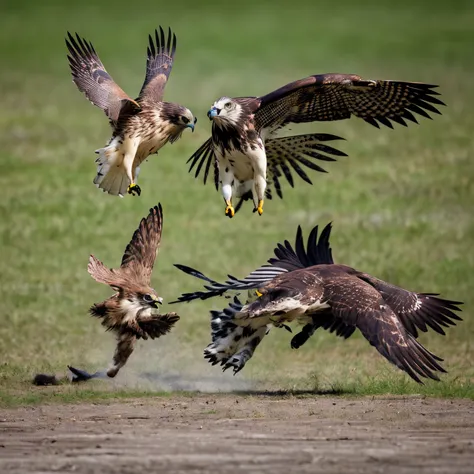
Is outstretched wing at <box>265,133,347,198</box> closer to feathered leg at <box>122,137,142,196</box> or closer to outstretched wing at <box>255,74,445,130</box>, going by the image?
outstretched wing at <box>255,74,445,130</box>

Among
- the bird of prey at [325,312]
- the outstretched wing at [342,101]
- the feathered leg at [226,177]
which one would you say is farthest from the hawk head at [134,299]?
the outstretched wing at [342,101]

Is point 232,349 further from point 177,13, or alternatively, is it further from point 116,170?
point 177,13

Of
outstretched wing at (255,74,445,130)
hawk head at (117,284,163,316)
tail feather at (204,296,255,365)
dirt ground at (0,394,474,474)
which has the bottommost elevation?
dirt ground at (0,394,474,474)

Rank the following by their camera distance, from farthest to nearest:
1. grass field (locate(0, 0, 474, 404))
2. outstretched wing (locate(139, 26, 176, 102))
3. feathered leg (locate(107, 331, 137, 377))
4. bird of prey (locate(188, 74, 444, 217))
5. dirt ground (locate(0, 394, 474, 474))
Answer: grass field (locate(0, 0, 474, 404)), outstretched wing (locate(139, 26, 176, 102)), bird of prey (locate(188, 74, 444, 217)), feathered leg (locate(107, 331, 137, 377)), dirt ground (locate(0, 394, 474, 474))

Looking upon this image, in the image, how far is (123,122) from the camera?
1196cm

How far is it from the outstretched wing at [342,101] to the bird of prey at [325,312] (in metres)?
1.57

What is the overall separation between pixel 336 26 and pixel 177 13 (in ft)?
16.5

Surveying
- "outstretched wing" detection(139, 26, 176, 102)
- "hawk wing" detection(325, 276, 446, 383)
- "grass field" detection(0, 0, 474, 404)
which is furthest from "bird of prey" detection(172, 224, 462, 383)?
"outstretched wing" detection(139, 26, 176, 102)

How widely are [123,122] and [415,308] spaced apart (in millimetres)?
2962

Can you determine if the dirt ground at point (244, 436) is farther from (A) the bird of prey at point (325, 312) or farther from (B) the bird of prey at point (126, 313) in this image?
(B) the bird of prey at point (126, 313)

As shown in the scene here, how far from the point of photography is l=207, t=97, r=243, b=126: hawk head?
11.5 m

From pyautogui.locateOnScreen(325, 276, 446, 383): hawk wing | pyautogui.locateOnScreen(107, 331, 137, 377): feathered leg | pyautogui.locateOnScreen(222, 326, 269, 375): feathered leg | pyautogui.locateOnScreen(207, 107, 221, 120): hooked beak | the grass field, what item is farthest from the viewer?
the grass field

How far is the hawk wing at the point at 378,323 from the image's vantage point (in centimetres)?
1016

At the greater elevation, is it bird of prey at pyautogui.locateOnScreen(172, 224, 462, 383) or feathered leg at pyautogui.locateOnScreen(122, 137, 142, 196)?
feathered leg at pyautogui.locateOnScreen(122, 137, 142, 196)
